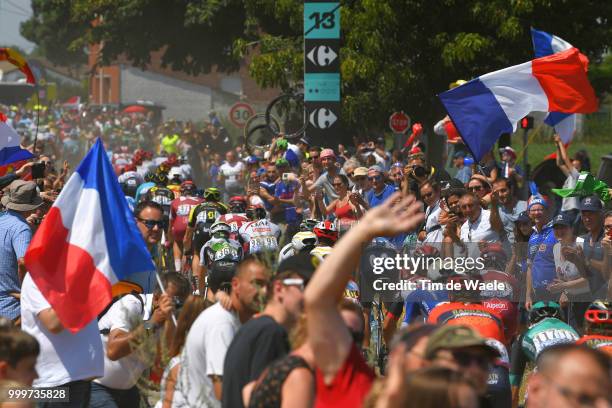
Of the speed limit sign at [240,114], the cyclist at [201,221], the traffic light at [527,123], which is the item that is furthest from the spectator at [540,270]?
the speed limit sign at [240,114]

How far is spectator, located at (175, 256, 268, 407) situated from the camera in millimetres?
6270

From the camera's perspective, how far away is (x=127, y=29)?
38594 millimetres

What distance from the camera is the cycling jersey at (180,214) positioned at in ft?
56.0

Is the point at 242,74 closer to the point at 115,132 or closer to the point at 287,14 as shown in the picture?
the point at 115,132

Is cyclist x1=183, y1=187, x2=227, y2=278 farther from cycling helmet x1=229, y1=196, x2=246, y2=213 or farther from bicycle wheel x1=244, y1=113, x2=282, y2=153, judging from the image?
bicycle wheel x1=244, y1=113, x2=282, y2=153

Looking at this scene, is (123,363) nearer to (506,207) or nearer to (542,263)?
(542,263)

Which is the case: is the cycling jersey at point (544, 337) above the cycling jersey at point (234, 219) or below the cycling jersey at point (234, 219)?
below

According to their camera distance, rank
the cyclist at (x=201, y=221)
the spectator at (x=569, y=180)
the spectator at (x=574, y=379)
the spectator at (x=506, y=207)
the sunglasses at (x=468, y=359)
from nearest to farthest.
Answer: the spectator at (x=574, y=379)
the sunglasses at (x=468, y=359)
the spectator at (x=506, y=207)
the spectator at (x=569, y=180)
the cyclist at (x=201, y=221)

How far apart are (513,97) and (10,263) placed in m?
6.53

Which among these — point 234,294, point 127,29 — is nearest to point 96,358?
point 234,294

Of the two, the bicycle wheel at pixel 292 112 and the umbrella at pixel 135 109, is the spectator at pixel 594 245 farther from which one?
the umbrella at pixel 135 109

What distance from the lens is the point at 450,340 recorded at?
4.62m

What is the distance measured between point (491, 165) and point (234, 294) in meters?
10.4

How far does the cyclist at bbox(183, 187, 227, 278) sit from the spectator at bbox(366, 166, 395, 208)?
186 centimetres
